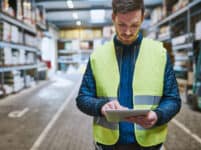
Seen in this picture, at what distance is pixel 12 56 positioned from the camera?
8.00 metres

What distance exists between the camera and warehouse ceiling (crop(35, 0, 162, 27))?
13716mm

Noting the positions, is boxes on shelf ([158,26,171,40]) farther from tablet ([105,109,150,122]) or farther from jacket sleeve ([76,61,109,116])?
tablet ([105,109,150,122])

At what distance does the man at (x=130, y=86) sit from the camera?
1077 mm

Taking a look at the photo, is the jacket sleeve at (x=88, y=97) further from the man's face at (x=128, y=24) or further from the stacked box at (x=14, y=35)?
the stacked box at (x=14, y=35)

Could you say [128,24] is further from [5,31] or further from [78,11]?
[78,11]

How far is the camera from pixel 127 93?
1092 mm

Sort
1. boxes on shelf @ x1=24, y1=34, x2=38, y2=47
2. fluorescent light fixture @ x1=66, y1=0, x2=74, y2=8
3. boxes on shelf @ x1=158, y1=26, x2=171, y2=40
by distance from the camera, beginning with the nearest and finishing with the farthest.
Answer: boxes on shelf @ x1=158, y1=26, x2=171, y2=40, boxes on shelf @ x1=24, y1=34, x2=38, y2=47, fluorescent light fixture @ x1=66, y1=0, x2=74, y2=8

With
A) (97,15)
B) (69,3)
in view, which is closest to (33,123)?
(69,3)

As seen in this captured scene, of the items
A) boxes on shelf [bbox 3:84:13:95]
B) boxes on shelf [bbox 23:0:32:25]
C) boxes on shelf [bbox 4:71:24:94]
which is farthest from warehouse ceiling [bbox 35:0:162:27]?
boxes on shelf [bbox 3:84:13:95]

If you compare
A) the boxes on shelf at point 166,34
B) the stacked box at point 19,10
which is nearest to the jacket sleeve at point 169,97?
the stacked box at point 19,10

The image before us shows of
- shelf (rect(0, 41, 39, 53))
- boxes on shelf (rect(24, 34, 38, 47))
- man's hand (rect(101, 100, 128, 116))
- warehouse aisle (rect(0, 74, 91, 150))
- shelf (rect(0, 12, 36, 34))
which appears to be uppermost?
shelf (rect(0, 12, 36, 34))

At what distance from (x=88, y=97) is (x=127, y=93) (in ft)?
0.51

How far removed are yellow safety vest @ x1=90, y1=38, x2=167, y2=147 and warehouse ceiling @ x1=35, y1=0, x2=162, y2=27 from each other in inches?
481

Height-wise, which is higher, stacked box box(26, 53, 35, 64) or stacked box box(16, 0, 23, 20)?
stacked box box(16, 0, 23, 20)
